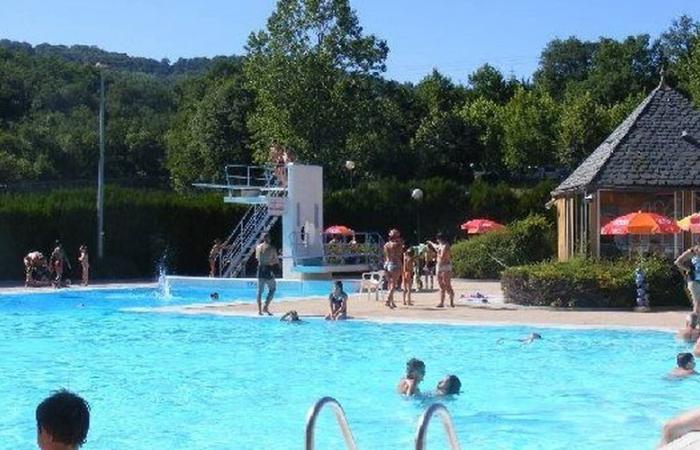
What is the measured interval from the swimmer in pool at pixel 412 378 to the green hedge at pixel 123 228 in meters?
26.1

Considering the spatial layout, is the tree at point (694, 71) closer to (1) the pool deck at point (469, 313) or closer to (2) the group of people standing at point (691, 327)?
(1) the pool deck at point (469, 313)

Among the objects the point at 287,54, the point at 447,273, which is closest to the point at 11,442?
the point at 447,273

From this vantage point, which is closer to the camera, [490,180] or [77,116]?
[490,180]

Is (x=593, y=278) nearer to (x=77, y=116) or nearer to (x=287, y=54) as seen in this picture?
(x=287, y=54)

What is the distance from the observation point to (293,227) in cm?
3534

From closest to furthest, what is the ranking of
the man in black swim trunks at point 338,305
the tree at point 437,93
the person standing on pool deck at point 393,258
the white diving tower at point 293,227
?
the man in black swim trunks at point 338,305 → the person standing on pool deck at point 393,258 → the white diving tower at point 293,227 → the tree at point 437,93

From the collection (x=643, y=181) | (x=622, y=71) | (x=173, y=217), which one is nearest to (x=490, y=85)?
(x=622, y=71)

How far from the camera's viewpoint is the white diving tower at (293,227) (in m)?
35.1

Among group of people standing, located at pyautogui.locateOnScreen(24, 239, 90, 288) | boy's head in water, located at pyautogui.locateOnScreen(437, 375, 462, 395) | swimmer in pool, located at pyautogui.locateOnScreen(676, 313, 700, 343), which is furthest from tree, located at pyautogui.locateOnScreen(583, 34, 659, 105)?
boy's head in water, located at pyautogui.locateOnScreen(437, 375, 462, 395)

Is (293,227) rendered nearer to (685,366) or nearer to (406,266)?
(406,266)

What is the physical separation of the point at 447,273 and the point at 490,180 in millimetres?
43393

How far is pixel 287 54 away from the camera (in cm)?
4828

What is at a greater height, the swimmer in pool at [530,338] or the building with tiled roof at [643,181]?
the building with tiled roof at [643,181]

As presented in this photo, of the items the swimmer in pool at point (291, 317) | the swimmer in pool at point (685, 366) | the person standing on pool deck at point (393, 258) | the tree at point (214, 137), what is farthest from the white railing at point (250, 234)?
the tree at point (214, 137)
